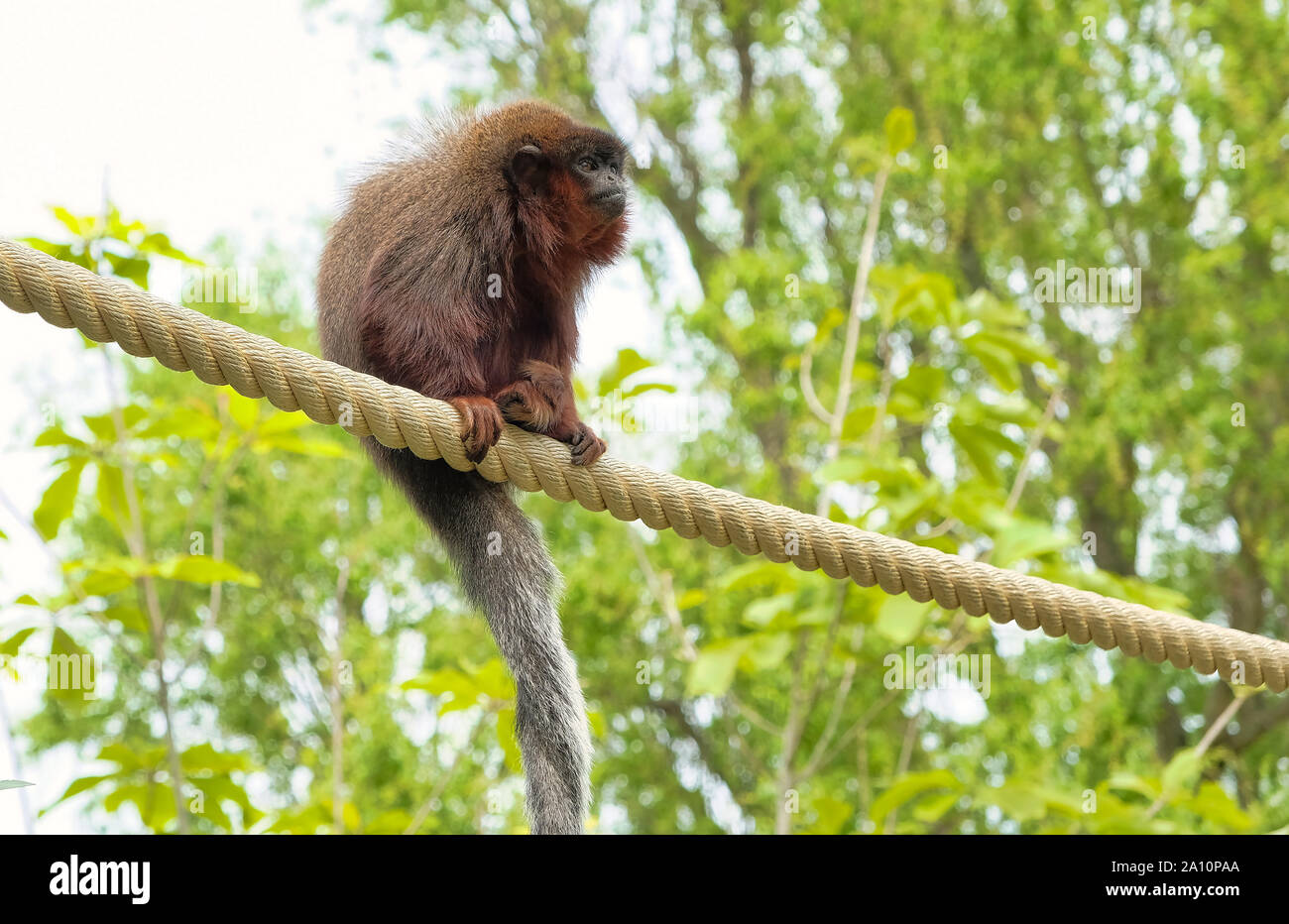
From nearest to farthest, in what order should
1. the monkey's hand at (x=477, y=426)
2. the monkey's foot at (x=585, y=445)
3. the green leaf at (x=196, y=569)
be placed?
1. the monkey's hand at (x=477, y=426)
2. the monkey's foot at (x=585, y=445)
3. the green leaf at (x=196, y=569)

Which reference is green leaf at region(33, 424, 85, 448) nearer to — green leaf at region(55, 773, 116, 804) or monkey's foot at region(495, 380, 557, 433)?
green leaf at region(55, 773, 116, 804)

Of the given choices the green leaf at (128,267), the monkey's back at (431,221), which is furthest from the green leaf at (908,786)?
the green leaf at (128,267)

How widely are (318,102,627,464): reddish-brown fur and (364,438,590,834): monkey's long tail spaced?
12.1 inches

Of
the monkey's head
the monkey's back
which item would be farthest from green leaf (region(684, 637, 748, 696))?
the monkey's back

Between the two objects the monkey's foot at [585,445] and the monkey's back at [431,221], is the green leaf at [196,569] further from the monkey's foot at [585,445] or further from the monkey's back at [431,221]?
the monkey's foot at [585,445]

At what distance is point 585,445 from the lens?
8.23 ft

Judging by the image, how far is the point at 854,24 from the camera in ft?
28.1

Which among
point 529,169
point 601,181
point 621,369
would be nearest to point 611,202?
point 601,181

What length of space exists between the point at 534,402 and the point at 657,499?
37cm

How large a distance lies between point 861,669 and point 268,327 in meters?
7.25

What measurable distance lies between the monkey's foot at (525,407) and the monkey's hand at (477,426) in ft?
0.34

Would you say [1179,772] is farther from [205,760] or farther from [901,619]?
[205,760]

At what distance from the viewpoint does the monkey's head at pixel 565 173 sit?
Result: 2.94 meters
